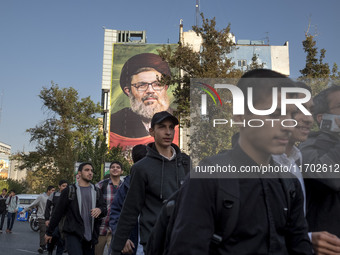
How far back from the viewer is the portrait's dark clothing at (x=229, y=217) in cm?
176

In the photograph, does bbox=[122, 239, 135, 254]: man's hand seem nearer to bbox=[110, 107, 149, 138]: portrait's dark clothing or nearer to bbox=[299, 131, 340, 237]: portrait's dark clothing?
bbox=[299, 131, 340, 237]: portrait's dark clothing

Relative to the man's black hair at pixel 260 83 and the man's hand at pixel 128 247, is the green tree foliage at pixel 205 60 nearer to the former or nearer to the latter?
the man's hand at pixel 128 247

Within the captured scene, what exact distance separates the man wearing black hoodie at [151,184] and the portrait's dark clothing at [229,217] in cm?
202

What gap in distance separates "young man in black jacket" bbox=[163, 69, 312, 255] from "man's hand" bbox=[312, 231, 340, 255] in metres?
0.12

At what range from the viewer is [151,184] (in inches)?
155

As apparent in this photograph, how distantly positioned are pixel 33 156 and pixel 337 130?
41185mm

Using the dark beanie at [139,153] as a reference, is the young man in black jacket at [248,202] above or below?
below

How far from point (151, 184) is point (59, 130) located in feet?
131

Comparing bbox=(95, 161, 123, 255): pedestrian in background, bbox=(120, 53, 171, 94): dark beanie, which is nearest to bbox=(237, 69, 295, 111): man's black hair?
bbox=(95, 161, 123, 255): pedestrian in background

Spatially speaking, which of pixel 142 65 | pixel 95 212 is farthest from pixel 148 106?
pixel 95 212

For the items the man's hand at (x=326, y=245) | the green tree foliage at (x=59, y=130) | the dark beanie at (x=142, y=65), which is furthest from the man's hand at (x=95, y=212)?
the dark beanie at (x=142, y=65)

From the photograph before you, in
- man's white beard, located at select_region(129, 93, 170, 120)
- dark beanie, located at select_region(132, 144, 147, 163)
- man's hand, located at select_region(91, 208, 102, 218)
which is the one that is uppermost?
man's white beard, located at select_region(129, 93, 170, 120)

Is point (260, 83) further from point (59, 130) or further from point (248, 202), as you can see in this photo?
point (59, 130)

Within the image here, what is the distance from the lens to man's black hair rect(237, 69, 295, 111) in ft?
6.33
